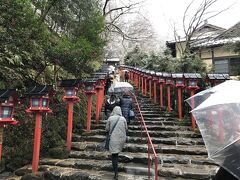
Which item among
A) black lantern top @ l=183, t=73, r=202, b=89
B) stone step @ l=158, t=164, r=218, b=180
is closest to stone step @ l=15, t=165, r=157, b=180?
stone step @ l=158, t=164, r=218, b=180

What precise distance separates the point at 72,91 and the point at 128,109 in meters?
2.43

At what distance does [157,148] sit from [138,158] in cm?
97

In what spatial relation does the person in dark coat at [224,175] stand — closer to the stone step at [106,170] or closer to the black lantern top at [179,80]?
the stone step at [106,170]

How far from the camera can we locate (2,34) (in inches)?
219

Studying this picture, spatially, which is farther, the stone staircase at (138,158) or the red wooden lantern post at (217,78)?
the red wooden lantern post at (217,78)

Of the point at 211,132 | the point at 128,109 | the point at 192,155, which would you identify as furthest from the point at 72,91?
the point at 211,132

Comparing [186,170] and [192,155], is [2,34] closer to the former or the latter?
[186,170]

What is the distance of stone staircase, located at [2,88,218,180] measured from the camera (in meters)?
5.91

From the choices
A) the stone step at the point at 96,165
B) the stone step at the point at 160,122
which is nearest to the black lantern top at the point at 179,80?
the stone step at the point at 160,122

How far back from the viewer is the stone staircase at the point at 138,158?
5914mm

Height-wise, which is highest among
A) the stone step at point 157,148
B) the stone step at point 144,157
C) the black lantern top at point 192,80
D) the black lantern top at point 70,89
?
the black lantern top at point 192,80

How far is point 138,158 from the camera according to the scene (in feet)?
22.1

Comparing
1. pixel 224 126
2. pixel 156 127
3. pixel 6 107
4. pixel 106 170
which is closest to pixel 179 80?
pixel 156 127

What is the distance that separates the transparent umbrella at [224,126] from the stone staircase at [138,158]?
282 centimetres
